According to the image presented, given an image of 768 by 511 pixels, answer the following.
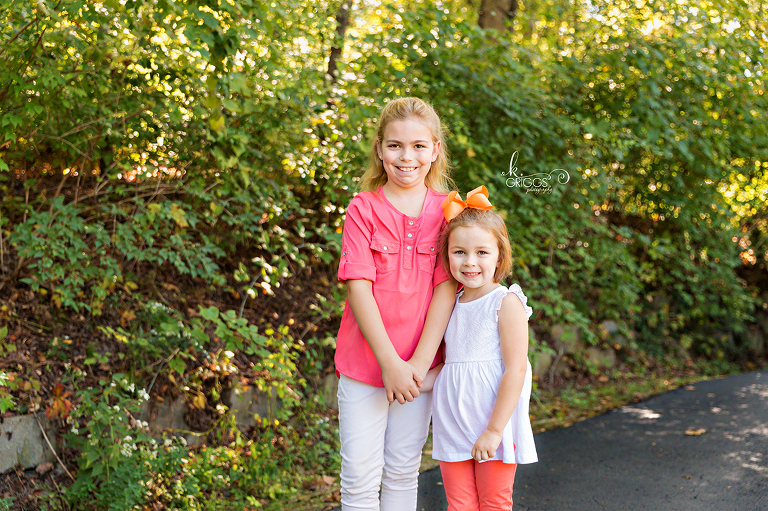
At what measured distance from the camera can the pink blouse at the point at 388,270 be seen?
83.0 inches

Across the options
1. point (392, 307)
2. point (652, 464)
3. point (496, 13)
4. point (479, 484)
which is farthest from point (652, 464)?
point (496, 13)

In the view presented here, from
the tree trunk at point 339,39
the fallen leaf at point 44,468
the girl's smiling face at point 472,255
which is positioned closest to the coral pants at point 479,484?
the girl's smiling face at point 472,255

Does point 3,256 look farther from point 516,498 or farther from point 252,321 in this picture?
point 516,498

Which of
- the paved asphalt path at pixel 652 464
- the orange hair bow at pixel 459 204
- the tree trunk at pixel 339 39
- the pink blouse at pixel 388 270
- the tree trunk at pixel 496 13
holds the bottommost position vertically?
the paved asphalt path at pixel 652 464

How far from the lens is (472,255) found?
2.10 m

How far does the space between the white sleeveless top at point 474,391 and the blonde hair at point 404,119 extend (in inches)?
19.8

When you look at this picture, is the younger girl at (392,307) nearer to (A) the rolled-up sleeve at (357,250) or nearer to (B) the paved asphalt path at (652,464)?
(A) the rolled-up sleeve at (357,250)

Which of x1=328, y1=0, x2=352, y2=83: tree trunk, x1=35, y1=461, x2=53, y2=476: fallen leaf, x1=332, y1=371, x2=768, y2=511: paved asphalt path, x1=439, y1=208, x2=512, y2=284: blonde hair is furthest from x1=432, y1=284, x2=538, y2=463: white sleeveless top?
x1=328, y1=0, x2=352, y2=83: tree trunk

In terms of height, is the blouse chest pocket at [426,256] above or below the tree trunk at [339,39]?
below

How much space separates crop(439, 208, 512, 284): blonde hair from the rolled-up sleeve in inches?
10.2

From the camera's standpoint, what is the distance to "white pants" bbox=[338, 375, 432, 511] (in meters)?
A: 2.13

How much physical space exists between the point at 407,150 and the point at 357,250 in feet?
1.24

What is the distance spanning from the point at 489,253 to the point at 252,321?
2692 millimetres

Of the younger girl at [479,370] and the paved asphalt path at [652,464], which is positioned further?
the paved asphalt path at [652,464]
